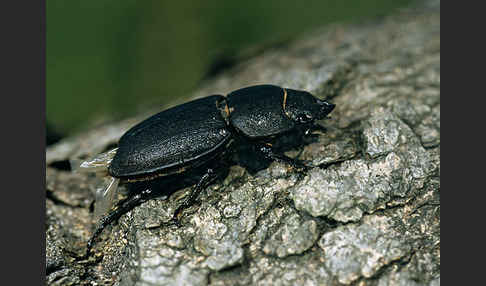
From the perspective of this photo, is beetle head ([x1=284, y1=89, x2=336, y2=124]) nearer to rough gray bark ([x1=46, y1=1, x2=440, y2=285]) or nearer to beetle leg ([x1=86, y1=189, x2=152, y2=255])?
rough gray bark ([x1=46, y1=1, x2=440, y2=285])

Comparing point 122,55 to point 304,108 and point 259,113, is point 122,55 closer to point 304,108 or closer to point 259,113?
point 259,113

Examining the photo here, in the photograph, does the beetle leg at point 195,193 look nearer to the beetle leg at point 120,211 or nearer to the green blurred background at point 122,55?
the beetle leg at point 120,211

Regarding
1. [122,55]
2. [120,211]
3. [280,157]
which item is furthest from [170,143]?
[122,55]

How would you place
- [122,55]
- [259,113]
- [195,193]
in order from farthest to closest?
[122,55] < [259,113] < [195,193]

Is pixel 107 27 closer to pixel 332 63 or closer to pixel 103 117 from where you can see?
pixel 103 117

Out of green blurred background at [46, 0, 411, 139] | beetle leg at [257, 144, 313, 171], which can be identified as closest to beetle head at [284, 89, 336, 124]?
beetle leg at [257, 144, 313, 171]

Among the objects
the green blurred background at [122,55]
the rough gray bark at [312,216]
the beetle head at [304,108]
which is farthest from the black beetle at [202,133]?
the green blurred background at [122,55]

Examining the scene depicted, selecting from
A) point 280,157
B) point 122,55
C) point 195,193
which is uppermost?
point 122,55

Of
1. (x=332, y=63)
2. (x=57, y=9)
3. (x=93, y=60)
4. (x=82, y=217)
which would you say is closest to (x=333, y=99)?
(x=332, y=63)

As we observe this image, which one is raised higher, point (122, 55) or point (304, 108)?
point (122, 55)
